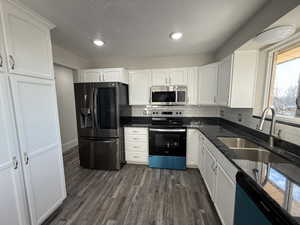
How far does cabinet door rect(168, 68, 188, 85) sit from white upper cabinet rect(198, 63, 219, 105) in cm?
34

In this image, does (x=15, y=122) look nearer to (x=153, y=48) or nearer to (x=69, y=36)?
(x=69, y=36)

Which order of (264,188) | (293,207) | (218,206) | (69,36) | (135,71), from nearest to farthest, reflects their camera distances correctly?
(293,207) < (264,188) < (218,206) < (69,36) < (135,71)

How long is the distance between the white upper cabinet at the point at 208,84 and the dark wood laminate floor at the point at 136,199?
1.53 metres

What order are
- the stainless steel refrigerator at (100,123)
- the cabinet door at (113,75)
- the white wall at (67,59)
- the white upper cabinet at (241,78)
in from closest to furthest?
the white upper cabinet at (241,78) → the white wall at (67,59) → the stainless steel refrigerator at (100,123) → the cabinet door at (113,75)

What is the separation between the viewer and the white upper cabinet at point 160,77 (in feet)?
10.2

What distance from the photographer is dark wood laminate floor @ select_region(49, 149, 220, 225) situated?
5.77ft

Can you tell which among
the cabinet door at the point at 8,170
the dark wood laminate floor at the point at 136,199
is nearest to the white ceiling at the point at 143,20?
the cabinet door at the point at 8,170

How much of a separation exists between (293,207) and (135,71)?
10.2 feet

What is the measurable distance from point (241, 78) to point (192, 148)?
63.0 inches

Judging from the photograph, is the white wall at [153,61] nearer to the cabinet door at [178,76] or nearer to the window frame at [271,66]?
the cabinet door at [178,76]

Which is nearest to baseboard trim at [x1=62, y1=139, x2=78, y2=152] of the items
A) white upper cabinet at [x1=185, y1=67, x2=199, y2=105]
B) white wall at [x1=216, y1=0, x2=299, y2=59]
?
white upper cabinet at [x1=185, y1=67, x2=199, y2=105]

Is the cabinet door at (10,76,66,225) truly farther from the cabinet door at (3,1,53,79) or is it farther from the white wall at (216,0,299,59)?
the white wall at (216,0,299,59)

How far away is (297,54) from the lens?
5.08 feet

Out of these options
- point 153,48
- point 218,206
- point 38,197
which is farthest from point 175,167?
point 153,48
